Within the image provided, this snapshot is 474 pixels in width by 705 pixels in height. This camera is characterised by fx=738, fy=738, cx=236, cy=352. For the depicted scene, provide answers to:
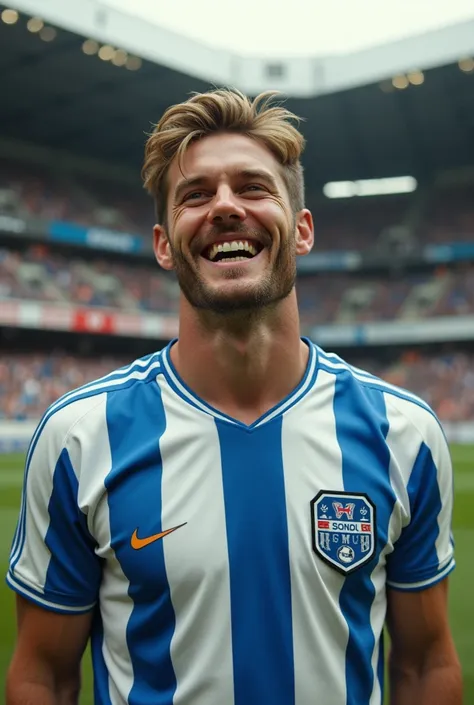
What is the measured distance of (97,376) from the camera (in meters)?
22.1

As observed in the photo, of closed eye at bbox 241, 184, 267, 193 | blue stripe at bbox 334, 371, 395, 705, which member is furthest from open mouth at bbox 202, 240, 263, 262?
blue stripe at bbox 334, 371, 395, 705

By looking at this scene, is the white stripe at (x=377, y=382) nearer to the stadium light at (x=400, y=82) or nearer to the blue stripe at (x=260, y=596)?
the blue stripe at (x=260, y=596)

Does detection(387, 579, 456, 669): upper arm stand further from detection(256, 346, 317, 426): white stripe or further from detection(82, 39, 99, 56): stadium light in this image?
detection(82, 39, 99, 56): stadium light

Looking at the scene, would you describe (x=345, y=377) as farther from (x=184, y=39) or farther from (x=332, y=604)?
(x=184, y=39)

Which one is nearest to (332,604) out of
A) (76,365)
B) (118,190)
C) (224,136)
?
(224,136)

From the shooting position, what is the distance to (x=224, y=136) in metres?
1.73

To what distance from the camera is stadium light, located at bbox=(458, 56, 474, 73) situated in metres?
18.5

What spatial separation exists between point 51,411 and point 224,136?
29.6 inches

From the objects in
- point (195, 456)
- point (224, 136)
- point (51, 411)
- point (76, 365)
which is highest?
point (76, 365)

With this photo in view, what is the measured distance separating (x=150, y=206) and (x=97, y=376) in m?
8.27

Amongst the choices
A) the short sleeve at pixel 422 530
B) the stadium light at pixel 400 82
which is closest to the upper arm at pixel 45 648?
the short sleeve at pixel 422 530

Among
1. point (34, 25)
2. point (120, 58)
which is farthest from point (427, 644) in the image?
point (120, 58)

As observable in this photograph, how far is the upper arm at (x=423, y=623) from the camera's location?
165 centimetres

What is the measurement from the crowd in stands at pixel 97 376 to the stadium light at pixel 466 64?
9396 mm
